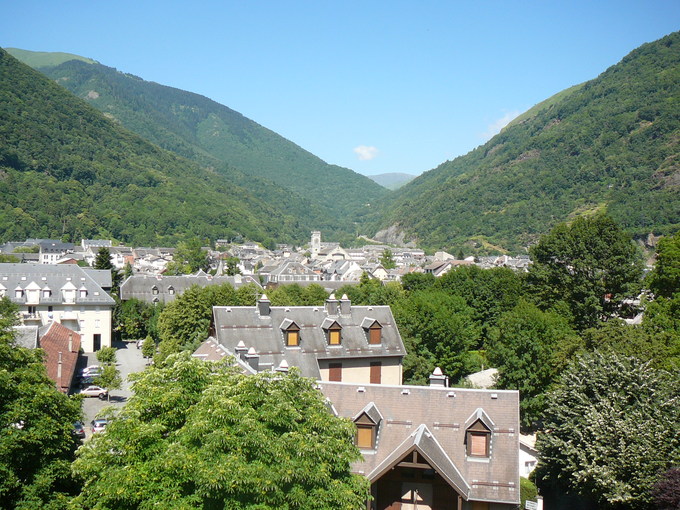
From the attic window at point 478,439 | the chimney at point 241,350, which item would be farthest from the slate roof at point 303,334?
the attic window at point 478,439

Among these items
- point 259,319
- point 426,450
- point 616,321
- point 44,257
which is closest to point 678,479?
point 426,450

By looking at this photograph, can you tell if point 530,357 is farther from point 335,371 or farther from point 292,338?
point 292,338

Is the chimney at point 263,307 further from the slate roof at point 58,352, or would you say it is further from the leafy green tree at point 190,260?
the leafy green tree at point 190,260

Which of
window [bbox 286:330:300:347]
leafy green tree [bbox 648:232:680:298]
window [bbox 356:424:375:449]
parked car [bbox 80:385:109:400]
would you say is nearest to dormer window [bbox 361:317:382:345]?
window [bbox 286:330:300:347]

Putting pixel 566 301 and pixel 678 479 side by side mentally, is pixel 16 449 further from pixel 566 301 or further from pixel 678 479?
pixel 566 301

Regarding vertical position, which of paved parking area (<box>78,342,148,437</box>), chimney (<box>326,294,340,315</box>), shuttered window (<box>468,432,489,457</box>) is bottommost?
paved parking area (<box>78,342,148,437</box>)

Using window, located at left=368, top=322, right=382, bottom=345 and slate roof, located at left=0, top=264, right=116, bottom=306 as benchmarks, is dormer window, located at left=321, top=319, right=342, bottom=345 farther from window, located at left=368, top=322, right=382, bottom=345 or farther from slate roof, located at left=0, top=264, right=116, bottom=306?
slate roof, located at left=0, top=264, right=116, bottom=306
